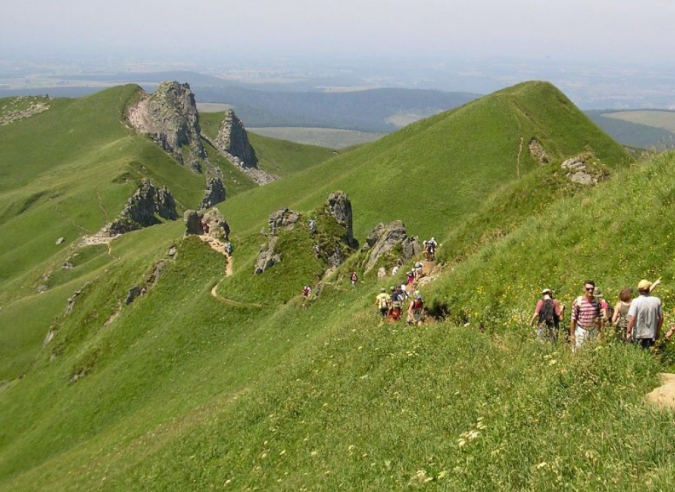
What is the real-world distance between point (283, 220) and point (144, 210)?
362 ft

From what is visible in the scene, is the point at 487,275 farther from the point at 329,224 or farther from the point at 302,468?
the point at 329,224

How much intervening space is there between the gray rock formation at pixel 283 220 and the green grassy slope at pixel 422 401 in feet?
59.4

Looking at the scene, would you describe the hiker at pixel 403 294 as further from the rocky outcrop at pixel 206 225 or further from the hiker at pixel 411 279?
the rocky outcrop at pixel 206 225

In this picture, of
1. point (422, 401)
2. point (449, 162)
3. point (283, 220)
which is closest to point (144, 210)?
point (449, 162)

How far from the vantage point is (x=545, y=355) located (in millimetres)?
16000

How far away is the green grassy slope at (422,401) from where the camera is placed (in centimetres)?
1134

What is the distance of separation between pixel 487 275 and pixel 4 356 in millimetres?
92785

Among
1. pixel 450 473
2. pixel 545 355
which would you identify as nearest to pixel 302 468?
pixel 450 473

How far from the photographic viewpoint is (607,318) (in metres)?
16.5

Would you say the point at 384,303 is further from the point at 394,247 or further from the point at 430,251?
the point at 394,247

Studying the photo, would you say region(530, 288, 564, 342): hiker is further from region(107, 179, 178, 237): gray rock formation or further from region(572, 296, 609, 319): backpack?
region(107, 179, 178, 237): gray rock formation

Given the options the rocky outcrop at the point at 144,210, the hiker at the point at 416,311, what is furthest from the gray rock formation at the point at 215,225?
the rocky outcrop at the point at 144,210

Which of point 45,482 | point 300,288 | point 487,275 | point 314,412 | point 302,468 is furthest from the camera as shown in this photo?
point 300,288

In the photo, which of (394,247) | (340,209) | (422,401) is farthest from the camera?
(340,209)
